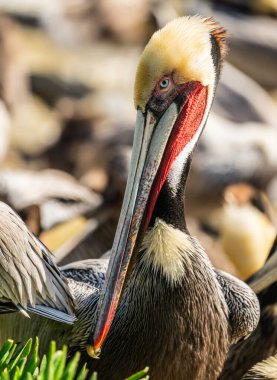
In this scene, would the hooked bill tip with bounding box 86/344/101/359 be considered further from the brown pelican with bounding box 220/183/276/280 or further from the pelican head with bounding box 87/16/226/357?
the brown pelican with bounding box 220/183/276/280

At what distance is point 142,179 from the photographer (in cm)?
298

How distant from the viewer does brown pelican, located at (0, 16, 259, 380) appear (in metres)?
3.00

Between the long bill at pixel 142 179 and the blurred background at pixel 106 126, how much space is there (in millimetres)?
1627

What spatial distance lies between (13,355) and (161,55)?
1101 millimetres

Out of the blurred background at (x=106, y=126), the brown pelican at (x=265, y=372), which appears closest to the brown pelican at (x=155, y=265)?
the brown pelican at (x=265, y=372)

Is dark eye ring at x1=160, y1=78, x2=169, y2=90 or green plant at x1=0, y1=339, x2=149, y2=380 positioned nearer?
green plant at x1=0, y1=339, x2=149, y2=380

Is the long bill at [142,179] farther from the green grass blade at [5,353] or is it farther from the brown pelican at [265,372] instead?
the green grass blade at [5,353]

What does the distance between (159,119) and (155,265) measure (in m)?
0.46

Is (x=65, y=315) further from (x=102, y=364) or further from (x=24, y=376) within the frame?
(x=24, y=376)

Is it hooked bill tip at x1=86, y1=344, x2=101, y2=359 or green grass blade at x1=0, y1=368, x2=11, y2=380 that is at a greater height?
green grass blade at x1=0, y1=368, x2=11, y2=380

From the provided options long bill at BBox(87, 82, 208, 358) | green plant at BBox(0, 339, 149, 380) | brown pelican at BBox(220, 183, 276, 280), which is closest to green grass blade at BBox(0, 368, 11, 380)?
green plant at BBox(0, 339, 149, 380)

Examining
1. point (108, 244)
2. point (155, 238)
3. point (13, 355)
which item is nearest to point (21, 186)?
point (108, 244)

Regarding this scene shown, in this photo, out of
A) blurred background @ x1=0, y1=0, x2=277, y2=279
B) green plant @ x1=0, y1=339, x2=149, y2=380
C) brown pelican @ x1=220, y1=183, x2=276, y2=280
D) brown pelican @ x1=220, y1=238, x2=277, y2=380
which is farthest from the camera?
brown pelican @ x1=220, y1=183, x2=276, y2=280

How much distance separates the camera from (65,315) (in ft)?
10.2
